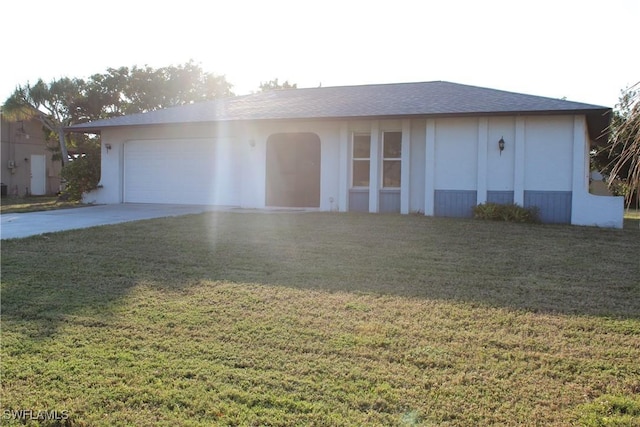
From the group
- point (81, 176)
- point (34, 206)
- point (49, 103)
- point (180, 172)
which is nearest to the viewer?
point (34, 206)

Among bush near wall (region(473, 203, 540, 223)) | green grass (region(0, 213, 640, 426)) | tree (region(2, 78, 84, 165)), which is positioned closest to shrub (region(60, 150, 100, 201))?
tree (region(2, 78, 84, 165))

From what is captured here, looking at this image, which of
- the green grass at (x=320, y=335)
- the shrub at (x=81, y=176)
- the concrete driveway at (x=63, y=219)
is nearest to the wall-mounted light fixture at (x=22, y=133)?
the shrub at (x=81, y=176)

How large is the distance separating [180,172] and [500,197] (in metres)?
10.3

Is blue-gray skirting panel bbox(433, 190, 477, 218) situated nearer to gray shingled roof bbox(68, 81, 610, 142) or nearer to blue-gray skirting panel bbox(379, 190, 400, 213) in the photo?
blue-gray skirting panel bbox(379, 190, 400, 213)

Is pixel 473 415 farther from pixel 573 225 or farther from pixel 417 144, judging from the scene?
pixel 417 144

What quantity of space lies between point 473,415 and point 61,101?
28432 mm

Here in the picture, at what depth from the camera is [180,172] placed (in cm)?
1738

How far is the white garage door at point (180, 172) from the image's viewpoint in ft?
55.1

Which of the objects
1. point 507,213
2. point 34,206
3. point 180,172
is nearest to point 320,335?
point 507,213

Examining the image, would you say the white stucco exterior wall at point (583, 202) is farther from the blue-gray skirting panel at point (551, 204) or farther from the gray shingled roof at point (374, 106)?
the gray shingled roof at point (374, 106)

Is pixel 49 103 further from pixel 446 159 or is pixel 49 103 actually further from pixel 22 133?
pixel 446 159

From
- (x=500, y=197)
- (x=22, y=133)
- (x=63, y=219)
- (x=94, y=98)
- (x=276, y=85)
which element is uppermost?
(x=276, y=85)

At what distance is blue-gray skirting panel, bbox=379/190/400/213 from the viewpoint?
14.7m

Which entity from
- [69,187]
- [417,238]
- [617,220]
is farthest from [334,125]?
[69,187]
